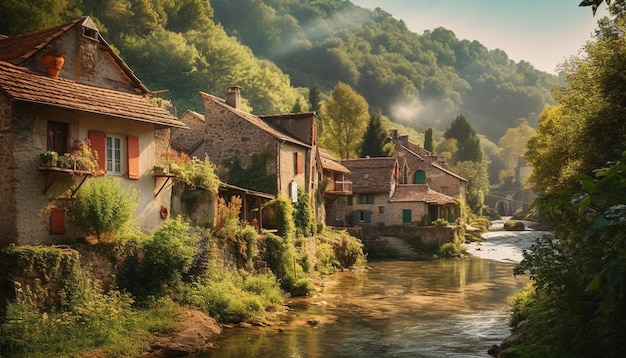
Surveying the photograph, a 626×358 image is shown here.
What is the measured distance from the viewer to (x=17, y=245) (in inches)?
616

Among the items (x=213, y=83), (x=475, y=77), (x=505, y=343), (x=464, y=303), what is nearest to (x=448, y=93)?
(x=475, y=77)

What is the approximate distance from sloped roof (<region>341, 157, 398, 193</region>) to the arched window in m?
10.7

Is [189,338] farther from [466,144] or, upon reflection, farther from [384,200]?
[466,144]

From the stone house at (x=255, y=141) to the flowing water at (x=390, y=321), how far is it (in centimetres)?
684

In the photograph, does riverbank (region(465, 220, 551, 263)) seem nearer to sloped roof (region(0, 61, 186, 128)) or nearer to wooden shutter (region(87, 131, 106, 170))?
sloped roof (region(0, 61, 186, 128))

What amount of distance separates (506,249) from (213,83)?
1511 inches

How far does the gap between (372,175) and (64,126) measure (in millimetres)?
36233

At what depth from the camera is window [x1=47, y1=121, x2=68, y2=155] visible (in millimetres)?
17297

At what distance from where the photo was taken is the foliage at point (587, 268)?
14.2 feet

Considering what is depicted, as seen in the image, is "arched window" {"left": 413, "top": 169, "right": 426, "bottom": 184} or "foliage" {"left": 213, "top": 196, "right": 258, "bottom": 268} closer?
"foliage" {"left": 213, "top": 196, "right": 258, "bottom": 268}

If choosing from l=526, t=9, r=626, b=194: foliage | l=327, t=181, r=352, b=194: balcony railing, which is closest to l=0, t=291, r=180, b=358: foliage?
l=526, t=9, r=626, b=194: foliage

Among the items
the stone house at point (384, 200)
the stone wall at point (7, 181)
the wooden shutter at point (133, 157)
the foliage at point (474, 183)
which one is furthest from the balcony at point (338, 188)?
the foliage at point (474, 183)

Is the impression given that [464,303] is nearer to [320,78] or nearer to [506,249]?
[506,249]

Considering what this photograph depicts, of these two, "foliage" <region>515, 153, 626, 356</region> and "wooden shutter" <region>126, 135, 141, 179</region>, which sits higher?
"wooden shutter" <region>126, 135, 141, 179</region>
